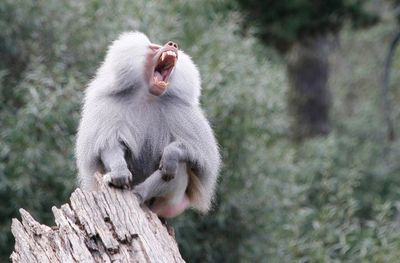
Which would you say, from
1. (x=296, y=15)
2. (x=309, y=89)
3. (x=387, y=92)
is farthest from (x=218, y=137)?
(x=309, y=89)

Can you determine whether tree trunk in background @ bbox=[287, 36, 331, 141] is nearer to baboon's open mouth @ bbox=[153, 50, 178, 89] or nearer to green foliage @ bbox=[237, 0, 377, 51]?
green foliage @ bbox=[237, 0, 377, 51]

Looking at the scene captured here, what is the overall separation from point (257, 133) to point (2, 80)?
245 cm

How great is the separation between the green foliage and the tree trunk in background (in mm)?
758

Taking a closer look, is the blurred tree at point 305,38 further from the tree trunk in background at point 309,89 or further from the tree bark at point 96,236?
the tree bark at point 96,236

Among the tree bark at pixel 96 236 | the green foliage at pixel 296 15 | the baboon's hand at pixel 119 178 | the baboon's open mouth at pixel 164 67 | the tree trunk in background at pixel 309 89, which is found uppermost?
the baboon's open mouth at pixel 164 67

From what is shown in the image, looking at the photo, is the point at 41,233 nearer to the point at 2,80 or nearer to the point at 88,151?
the point at 88,151

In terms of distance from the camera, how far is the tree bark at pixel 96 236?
457 centimetres

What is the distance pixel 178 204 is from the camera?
19.1ft

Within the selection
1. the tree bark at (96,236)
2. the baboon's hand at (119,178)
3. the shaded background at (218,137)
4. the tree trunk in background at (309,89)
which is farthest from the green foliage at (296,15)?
the tree bark at (96,236)

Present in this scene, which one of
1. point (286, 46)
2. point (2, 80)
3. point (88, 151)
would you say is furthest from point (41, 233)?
point (286, 46)

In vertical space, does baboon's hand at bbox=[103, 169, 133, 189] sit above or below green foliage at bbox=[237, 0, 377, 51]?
above

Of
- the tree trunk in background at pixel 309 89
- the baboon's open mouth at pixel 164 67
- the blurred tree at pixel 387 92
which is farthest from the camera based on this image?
the tree trunk in background at pixel 309 89

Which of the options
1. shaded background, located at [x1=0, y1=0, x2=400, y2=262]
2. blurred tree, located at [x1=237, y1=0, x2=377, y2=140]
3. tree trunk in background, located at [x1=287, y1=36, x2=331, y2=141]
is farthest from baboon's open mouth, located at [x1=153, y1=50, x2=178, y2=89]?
tree trunk in background, located at [x1=287, y1=36, x2=331, y2=141]

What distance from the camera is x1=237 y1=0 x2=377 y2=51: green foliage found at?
1293 cm
